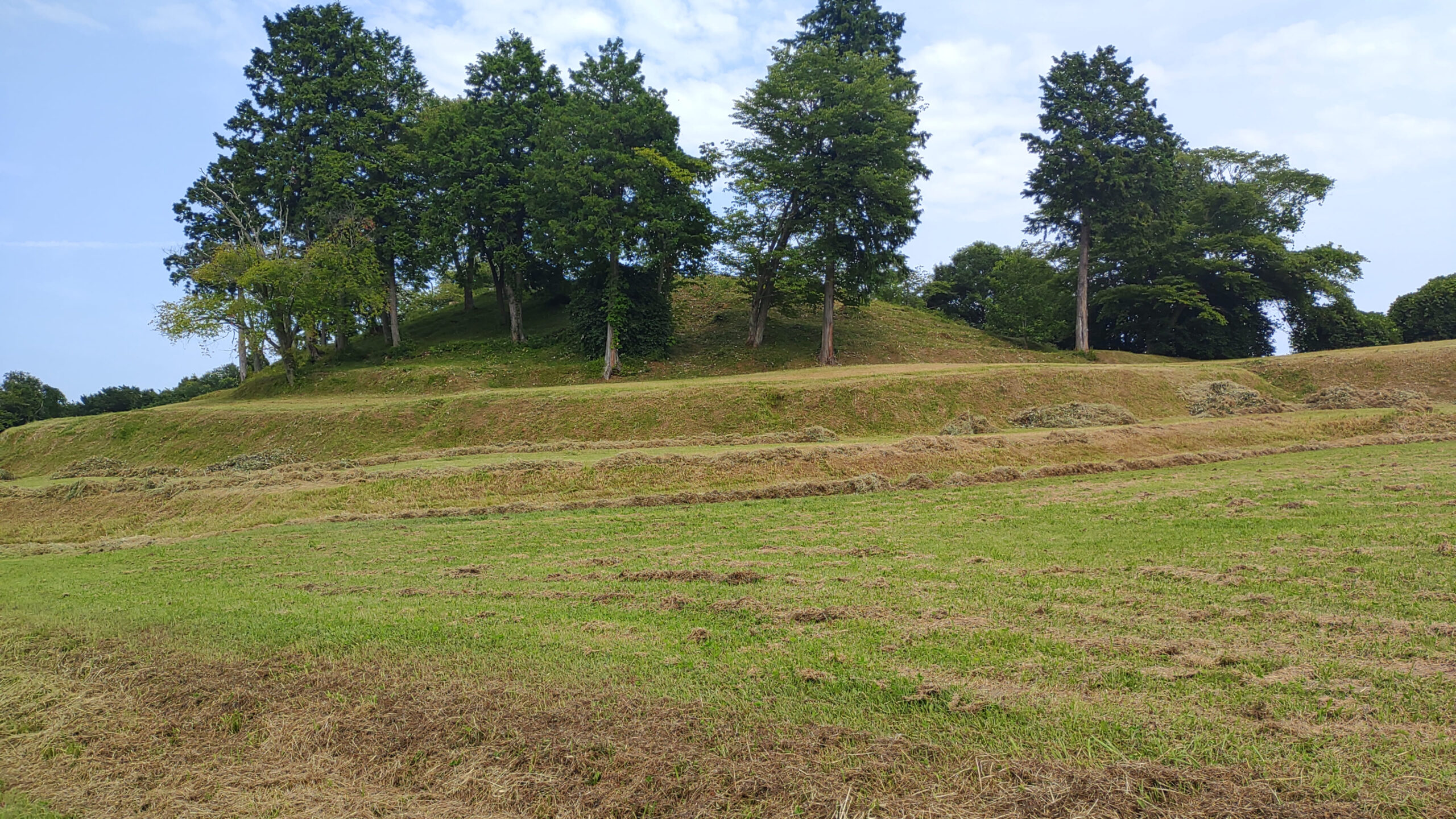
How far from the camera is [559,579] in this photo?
909cm

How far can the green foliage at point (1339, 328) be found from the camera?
133 feet

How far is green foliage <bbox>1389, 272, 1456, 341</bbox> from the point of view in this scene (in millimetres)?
40156

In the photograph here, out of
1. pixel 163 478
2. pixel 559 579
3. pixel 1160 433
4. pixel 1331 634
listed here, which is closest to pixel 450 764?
pixel 559 579

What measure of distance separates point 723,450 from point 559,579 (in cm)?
1053

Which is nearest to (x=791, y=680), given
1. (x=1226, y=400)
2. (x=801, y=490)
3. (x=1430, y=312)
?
(x=801, y=490)

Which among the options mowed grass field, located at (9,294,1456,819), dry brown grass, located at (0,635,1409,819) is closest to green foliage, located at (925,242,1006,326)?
mowed grass field, located at (9,294,1456,819)

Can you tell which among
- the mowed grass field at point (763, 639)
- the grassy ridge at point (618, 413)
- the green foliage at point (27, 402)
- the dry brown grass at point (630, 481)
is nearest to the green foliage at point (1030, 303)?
the grassy ridge at point (618, 413)

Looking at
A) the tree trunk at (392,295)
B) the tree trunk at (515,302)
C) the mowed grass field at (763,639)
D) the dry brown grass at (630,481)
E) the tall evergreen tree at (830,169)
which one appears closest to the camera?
the mowed grass field at (763,639)

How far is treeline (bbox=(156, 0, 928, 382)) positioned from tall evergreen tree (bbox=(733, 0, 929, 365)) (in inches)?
4.5

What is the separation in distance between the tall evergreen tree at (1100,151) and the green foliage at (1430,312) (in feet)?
48.6

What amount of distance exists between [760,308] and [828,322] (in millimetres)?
4446

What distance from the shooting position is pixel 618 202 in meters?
35.4

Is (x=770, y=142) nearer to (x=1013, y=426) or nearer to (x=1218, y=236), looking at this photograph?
(x=1013, y=426)

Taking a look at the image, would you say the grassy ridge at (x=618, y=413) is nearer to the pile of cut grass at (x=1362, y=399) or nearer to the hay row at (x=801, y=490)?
the pile of cut grass at (x=1362, y=399)
